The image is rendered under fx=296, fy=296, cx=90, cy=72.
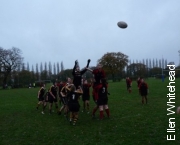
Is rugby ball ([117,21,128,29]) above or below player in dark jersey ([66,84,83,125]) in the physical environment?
above

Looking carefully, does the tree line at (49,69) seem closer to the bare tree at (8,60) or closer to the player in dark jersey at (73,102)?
the bare tree at (8,60)

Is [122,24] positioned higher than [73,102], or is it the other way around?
[122,24]

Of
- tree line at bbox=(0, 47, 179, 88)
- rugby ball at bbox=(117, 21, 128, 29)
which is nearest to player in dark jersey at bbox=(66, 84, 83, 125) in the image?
rugby ball at bbox=(117, 21, 128, 29)

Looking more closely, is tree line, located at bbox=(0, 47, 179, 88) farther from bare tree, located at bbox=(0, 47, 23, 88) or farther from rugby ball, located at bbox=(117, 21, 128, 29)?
rugby ball, located at bbox=(117, 21, 128, 29)

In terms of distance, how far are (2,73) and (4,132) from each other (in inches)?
3043

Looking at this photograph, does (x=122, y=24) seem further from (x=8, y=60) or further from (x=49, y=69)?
(x=49, y=69)

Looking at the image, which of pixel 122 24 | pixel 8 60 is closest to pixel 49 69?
pixel 8 60

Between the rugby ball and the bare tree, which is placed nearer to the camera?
the rugby ball

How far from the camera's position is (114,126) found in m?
12.1

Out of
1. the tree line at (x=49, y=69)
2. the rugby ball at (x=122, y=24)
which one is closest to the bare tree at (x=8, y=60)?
the tree line at (x=49, y=69)

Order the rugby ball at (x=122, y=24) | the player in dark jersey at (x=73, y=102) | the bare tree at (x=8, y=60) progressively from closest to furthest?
the player in dark jersey at (x=73, y=102) < the rugby ball at (x=122, y=24) < the bare tree at (x=8, y=60)

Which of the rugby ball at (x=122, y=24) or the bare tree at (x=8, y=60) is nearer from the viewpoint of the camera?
the rugby ball at (x=122, y=24)

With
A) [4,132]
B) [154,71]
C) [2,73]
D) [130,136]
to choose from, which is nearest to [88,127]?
[130,136]

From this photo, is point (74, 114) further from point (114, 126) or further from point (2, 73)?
point (2, 73)
